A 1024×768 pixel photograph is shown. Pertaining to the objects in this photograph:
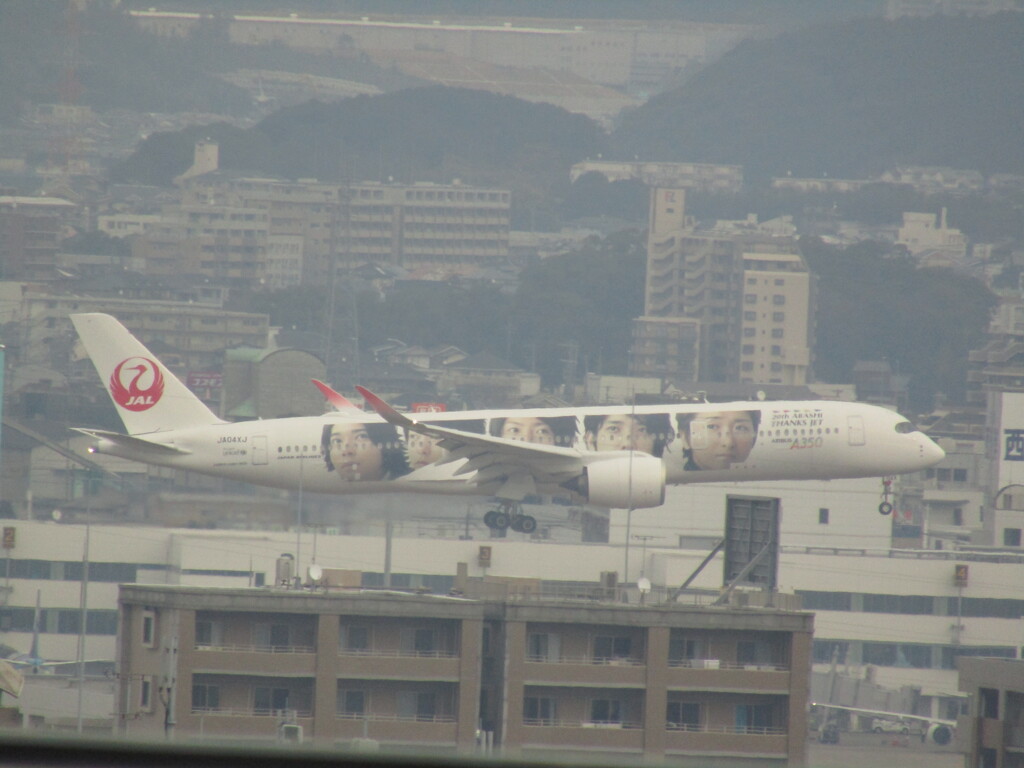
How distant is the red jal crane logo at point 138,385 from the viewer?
41.0 meters

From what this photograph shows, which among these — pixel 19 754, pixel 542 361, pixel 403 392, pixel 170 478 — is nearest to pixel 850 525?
pixel 170 478

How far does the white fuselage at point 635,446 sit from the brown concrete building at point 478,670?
4526 mm

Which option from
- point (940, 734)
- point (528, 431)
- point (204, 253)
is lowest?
point (940, 734)

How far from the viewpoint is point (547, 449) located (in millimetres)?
38719

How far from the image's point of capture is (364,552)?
55.8m

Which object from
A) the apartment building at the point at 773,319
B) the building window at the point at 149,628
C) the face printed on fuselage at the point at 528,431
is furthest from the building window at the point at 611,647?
the apartment building at the point at 773,319

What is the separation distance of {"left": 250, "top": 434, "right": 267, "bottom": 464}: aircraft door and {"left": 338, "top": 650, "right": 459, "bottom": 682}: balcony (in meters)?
6.67

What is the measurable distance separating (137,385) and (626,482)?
12608mm

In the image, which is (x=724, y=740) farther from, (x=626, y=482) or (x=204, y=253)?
(x=204, y=253)

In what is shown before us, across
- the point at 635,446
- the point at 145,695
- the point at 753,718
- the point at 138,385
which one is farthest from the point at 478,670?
the point at 138,385

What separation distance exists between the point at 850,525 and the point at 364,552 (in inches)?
936

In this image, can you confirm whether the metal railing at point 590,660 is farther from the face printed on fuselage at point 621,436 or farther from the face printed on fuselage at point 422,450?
the face printed on fuselage at point 422,450

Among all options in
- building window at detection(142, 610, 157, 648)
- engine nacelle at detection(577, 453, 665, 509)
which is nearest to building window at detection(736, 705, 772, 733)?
engine nacelle at detection(577, 453, 665, 509)

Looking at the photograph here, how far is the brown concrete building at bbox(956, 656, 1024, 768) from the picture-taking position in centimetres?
2553
